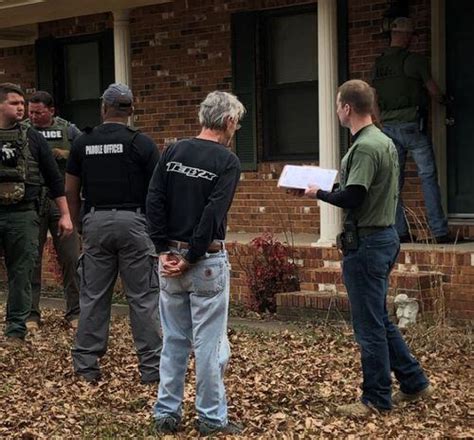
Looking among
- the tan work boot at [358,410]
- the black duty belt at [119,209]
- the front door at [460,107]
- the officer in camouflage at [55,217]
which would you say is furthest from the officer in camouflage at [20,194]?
the front door at [460,107]

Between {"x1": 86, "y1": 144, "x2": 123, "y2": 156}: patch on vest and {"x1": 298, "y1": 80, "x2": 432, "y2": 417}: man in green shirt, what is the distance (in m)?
1.55

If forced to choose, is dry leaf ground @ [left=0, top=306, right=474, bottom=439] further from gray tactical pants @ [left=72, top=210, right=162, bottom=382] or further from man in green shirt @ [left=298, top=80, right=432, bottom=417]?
man in green shirt @ [left=298, top=80, right=432, bottom=417]

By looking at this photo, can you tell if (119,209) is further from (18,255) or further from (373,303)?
(373,303)

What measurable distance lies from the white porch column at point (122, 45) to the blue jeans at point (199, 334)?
6.48 meters

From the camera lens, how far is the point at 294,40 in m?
11.1

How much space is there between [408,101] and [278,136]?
7.80 ft

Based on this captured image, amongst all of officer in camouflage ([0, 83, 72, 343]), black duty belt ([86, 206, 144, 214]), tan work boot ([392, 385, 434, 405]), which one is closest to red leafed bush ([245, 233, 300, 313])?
officer in camouflage ([0, 83, 72, 343])

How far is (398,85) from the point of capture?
30.5ft

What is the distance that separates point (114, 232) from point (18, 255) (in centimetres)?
160

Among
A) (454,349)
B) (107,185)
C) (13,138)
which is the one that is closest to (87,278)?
(107,185)

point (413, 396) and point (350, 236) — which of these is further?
point (413, 396)

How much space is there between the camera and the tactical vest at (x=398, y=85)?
9.27 m

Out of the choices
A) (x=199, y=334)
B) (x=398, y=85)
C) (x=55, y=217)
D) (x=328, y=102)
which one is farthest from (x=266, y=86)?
(x=199, y=334)

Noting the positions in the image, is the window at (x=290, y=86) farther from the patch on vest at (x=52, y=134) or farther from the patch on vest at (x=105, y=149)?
the patch on vest at (x=105, y=149)
